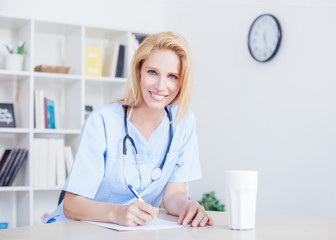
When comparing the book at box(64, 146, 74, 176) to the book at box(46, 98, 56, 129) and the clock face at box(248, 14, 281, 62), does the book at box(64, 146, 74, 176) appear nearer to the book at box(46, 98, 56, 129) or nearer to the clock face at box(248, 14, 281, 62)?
the book at box(46, 98, 56, 129)

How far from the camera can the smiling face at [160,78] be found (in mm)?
1630

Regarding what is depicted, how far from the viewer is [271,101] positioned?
3.24m

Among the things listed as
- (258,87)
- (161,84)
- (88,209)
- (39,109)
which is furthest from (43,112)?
(88,209)

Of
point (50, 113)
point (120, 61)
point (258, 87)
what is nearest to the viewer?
point (258, 87)

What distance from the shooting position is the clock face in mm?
3186

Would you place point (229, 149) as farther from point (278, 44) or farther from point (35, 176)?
point (35, 176)

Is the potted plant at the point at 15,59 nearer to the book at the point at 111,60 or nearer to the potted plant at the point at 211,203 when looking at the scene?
the book at the point at 111,60

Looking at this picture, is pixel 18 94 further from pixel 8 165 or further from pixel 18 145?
pixel 8 165

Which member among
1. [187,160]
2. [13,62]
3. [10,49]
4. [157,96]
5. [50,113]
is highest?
[10,49]

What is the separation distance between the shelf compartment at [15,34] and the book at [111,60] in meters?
0.64

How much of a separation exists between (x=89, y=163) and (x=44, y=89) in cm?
243

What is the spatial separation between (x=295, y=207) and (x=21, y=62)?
217 cm

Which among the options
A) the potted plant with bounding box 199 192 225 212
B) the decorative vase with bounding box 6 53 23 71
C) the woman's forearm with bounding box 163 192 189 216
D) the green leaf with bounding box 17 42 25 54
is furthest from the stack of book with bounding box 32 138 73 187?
the woman's forearm with bounding box 163 192 189 216

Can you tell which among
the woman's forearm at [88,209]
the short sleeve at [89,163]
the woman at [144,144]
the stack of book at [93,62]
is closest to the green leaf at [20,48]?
the stack of book at [93,62]
